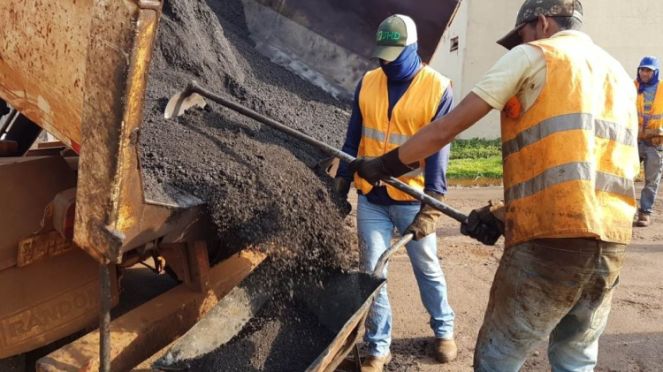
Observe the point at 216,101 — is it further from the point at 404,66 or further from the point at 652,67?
the point at 652,67

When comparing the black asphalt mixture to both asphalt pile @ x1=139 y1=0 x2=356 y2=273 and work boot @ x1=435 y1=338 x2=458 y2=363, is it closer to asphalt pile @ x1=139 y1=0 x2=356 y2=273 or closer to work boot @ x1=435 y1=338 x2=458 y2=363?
asphalt pile @ x1=139 y1=0 x2=356 y2=273

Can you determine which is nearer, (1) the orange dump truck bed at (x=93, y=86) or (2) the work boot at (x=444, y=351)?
(1) the orange dump truck bed at (x=93, y=86)

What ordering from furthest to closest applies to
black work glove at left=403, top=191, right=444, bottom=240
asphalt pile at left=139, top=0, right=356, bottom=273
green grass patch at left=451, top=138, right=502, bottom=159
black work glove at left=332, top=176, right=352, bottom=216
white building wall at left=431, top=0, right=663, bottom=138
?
1. white building wall at left=431, top=0, right=663, bottom=138
2. green grass patch at left=451, top=138, right=502, bottom=159
3. black work glove at left=332, top=176, right=352, bottom=216
4. black work glove at left=403, top=191, right=444, bottom=240
5. asphalt pile at left=139, top=0, right=356, bottom=273

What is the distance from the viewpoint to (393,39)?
9.34 ft

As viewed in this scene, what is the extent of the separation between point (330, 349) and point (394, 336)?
158cm

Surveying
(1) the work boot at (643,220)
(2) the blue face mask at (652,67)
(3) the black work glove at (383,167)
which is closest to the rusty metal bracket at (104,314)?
(3) the black work glove at (383,167)

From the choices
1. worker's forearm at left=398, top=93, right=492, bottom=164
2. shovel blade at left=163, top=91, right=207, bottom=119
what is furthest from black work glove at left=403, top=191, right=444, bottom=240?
shovel blade at left=163, top=91, right=207, bottom=119

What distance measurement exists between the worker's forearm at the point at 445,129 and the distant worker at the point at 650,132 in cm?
470

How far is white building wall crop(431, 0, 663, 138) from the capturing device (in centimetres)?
1016

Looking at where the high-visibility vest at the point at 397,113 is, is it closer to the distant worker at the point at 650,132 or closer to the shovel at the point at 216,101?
the shovel at the point at 216,101

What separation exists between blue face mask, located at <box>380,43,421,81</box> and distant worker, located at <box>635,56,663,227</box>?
4.16 metres

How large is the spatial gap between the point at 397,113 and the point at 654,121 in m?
4.39

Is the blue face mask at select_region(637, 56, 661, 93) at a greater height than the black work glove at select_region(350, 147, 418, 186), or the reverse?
the blue face mask at select_region(637, 56, 661, 93)

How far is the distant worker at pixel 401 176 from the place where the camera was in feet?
9.40
